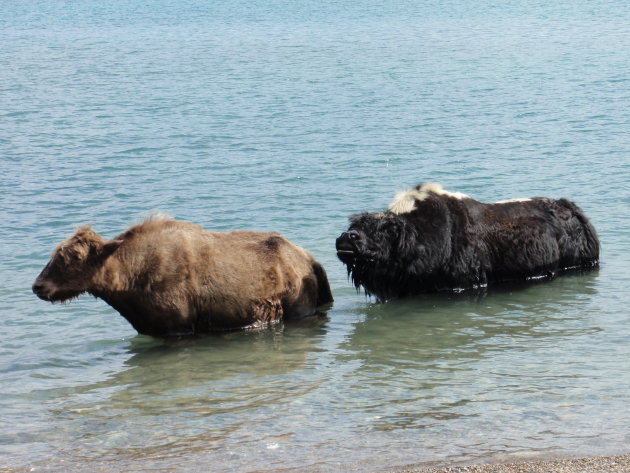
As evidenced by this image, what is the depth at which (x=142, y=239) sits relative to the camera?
1026 cm

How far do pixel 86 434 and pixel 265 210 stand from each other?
9.34m

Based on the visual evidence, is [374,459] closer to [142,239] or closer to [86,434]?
[86,434]

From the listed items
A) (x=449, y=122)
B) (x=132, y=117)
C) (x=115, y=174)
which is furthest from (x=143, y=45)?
(x=115, y=174)

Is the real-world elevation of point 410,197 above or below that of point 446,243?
above

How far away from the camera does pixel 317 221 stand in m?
16.2

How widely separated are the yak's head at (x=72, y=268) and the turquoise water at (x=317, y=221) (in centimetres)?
65

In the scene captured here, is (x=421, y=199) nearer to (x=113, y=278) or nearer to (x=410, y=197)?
(x=410, y=197)

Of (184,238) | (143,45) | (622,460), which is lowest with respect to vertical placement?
(622,460)

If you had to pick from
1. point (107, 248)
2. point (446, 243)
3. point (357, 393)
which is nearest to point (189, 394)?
point (357, 393)

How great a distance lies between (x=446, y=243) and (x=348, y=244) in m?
1.16

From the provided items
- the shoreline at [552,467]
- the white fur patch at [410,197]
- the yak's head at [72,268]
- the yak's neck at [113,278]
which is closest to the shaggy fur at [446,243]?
the white fur patch at [410,197]

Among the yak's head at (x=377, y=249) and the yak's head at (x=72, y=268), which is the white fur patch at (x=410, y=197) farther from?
the yak's head at (x=72, y=268)

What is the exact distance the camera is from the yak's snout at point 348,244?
37.6 ft

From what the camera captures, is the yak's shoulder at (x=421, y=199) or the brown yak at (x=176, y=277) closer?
the brown yak at (x=176, y=277)
